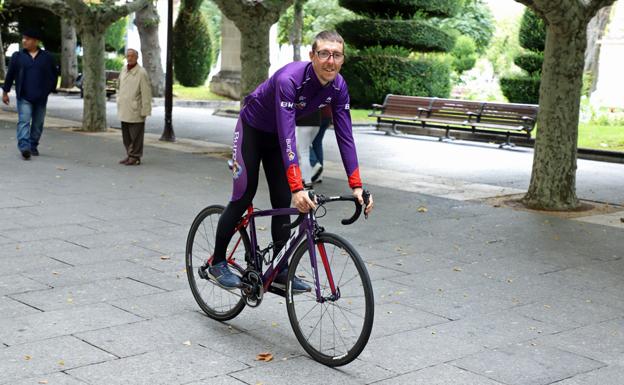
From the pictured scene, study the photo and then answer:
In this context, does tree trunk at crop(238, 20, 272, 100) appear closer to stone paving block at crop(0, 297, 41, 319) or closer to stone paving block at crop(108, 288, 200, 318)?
stone paving block at crop(108, 288, 200, 318)

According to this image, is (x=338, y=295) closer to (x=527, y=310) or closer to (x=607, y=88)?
(x=527, y=310)

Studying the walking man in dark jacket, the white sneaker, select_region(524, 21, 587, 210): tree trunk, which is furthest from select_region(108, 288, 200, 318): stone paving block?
the walking man in dark jacket

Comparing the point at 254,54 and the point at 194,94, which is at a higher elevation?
the point at 254,54

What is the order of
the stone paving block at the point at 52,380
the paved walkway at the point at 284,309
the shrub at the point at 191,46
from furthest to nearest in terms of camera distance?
the shrub at the point at 191,46
the paved walkway at the point at 284,309
the stone paving block at the point at 52,380

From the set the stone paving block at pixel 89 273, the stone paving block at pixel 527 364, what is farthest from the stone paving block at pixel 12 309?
the stone paving block at pixel 527 364

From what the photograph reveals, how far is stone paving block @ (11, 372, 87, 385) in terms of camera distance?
4566 millimetres

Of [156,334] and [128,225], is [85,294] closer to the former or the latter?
[156,334]

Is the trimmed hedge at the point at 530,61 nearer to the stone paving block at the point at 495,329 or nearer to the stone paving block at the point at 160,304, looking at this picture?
the stone paving block at the point at 495,329

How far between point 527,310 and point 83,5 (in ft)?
46.8

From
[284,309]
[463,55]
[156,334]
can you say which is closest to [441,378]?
[284,309]

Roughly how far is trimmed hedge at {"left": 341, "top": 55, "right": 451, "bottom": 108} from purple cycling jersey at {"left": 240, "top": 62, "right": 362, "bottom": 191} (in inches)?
957

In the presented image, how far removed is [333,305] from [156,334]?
1.09 meters

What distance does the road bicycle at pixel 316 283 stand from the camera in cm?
488

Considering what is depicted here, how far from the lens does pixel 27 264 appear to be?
7.17 meters
